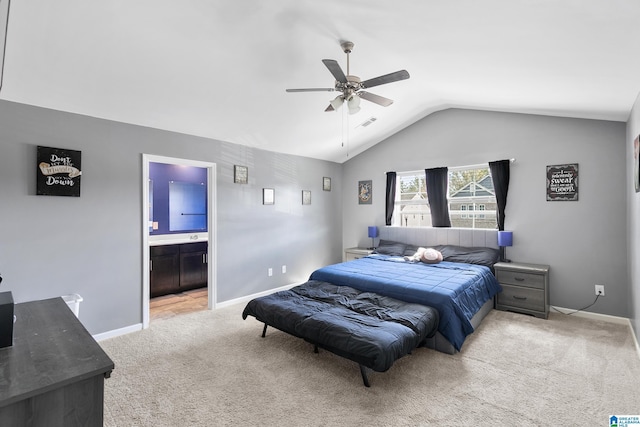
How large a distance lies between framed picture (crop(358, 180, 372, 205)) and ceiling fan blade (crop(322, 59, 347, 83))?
353cm

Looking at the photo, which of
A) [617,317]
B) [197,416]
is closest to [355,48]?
[197,416]

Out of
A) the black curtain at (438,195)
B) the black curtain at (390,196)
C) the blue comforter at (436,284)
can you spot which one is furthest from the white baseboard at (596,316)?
the black curtain at (390,196)

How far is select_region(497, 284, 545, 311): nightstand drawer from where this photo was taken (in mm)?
3781

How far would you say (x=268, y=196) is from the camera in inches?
195

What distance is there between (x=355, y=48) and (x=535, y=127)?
9.71 ft

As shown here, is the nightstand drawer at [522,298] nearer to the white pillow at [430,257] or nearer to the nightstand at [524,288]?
the nightstand at [524,288]

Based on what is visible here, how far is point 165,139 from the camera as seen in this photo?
148 inches

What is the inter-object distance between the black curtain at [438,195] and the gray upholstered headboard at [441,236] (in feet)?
0.51

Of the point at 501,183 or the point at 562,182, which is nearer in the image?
the point at 562,182

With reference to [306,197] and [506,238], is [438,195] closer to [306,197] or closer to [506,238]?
[506,238]

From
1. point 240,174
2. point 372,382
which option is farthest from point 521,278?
point 240,174

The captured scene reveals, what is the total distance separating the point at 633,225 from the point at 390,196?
3197 mm

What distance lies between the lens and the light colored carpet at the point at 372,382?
2.01 metres

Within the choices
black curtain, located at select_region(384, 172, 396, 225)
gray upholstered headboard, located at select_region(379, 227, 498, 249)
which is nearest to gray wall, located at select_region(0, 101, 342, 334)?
black curtain, located at select_region(384, 172, 396, 225)
